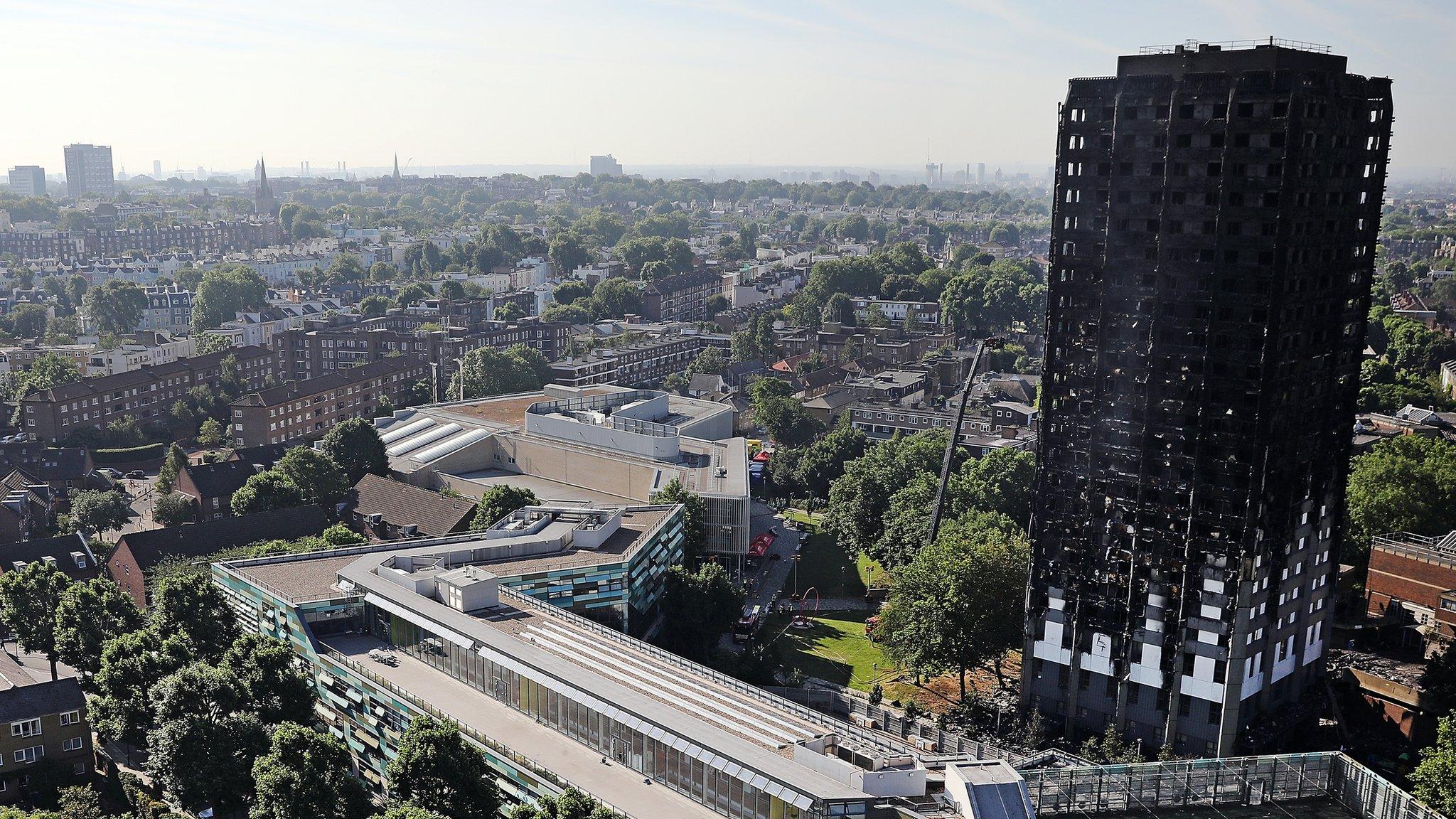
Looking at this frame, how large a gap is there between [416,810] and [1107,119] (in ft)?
85.5

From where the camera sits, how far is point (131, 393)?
7919 cm

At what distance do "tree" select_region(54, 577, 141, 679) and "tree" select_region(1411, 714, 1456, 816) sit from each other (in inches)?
1468

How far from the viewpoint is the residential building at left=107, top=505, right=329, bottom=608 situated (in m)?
47.8

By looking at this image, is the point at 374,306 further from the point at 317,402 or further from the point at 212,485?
the point at 212,485

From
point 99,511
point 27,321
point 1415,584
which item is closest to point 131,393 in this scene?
point 99,511

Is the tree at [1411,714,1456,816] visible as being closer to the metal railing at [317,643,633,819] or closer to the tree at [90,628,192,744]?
the metal railing at [317,643,633,819]

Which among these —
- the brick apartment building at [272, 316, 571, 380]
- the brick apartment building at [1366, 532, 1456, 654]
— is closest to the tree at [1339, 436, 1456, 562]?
the brick apartment building at [1366, 532, 1456, 654]

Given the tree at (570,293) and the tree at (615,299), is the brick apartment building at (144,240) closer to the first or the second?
the tree at (570,293)

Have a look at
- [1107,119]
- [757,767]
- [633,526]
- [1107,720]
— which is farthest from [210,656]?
[1107,119]

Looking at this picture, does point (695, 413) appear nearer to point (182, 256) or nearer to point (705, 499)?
point (705, 499)

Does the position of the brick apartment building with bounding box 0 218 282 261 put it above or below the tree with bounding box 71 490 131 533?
above

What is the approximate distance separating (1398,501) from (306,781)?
43.1m

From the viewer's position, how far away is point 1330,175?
34406 mm

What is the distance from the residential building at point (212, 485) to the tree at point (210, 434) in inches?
591
